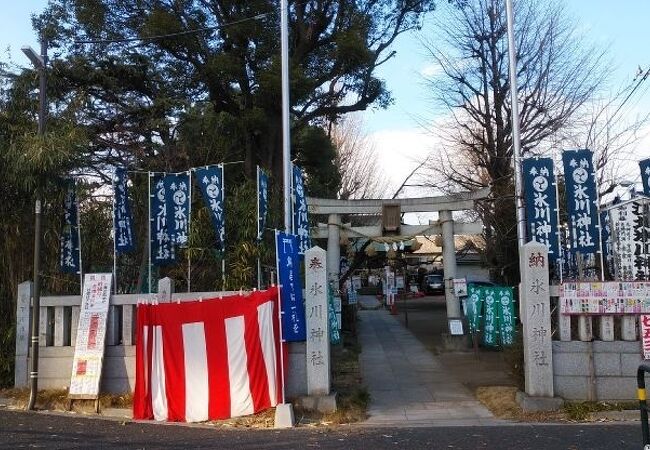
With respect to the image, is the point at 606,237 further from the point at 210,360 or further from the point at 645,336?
the point at 210,360

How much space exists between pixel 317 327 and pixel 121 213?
4.54 meters

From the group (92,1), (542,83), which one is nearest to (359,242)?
(542,83)

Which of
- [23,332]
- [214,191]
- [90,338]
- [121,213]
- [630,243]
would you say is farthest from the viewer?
[121,213]

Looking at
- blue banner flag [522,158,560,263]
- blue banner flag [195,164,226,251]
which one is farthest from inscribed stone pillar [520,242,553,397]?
blue banner flag [195,164,226,251]

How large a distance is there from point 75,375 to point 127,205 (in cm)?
321

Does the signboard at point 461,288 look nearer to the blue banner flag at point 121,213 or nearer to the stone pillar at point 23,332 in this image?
the blue banner flag at point 121,213

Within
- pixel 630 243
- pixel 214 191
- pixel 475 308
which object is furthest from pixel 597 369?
pixel 475 308

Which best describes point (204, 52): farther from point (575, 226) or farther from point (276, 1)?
point (575, 226)

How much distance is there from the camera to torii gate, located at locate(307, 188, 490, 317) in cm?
1842

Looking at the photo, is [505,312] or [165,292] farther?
[505,312]

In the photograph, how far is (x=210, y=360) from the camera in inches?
386

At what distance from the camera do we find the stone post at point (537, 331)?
380 inches

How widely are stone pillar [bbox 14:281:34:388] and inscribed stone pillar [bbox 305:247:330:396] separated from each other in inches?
192

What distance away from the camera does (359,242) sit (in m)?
25.0
